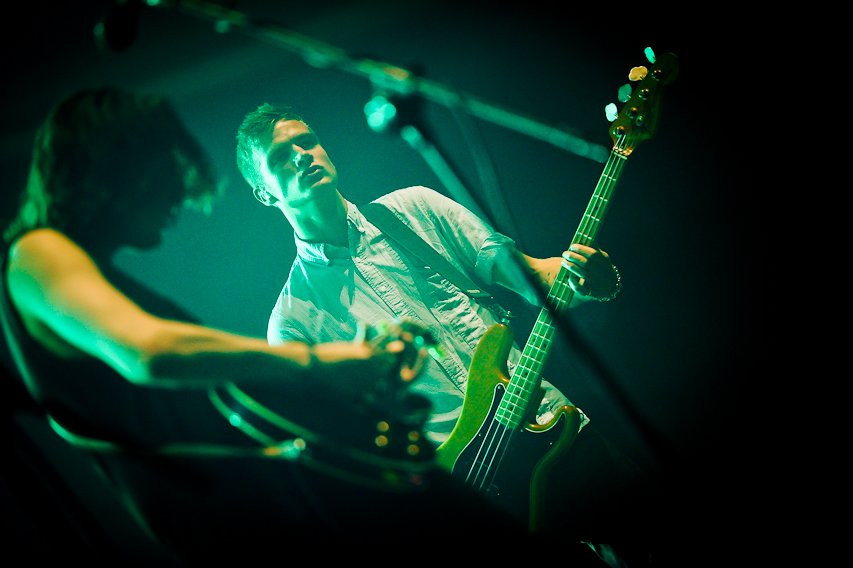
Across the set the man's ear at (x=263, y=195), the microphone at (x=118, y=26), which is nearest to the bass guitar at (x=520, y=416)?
Answer: the man's ear at (x=263, y=195)

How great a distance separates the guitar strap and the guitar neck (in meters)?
→ 0.36

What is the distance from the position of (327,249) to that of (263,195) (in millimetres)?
424

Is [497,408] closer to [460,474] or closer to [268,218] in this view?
[460,474]

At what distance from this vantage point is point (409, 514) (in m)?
1.26

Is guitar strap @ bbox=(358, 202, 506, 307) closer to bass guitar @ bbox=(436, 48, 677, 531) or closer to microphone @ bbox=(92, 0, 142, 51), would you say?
bass guitar @ bbox=(436, 48, 677, 531)

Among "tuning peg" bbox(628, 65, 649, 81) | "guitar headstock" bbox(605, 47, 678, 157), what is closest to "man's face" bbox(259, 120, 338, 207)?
"guitar headstock" bbox(605, 47, 678, 157)

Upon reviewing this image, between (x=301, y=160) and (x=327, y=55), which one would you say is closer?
(x=327, y=55)

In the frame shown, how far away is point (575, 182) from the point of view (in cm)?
272

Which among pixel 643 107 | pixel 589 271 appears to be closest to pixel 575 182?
pixel 643 107

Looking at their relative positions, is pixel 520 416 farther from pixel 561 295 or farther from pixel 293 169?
pixel 293 169

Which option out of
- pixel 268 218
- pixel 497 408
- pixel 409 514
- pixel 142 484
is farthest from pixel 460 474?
pixel 268 218

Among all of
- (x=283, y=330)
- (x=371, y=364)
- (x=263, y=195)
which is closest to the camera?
(x=371, y=364)

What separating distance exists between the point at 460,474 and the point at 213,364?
47.7 inches

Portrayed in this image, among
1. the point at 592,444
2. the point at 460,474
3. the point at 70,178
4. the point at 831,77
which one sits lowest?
the point at 460,474
